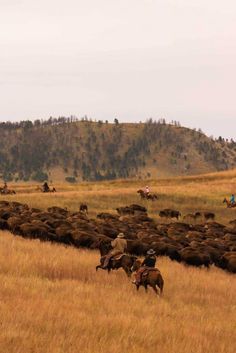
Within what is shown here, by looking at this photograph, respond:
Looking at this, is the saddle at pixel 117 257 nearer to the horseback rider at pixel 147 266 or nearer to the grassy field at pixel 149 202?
the horseback rider at pixel 147 266

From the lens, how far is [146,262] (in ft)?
51.5

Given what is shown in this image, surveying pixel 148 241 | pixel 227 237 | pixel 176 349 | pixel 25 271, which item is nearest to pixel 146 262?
pixel 25 271

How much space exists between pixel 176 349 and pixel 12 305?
12.3 feet

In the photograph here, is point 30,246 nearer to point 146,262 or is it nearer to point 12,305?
point 146,262

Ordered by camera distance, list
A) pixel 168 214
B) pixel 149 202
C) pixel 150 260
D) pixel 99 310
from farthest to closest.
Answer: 1. pixel 149 202
2. pixel 168 214
3. pixel 150 260
4. pixel 99 310

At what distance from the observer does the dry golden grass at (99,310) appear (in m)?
9.80

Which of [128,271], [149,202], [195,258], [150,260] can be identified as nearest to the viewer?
[150,260]

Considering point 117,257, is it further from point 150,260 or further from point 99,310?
point 99,310

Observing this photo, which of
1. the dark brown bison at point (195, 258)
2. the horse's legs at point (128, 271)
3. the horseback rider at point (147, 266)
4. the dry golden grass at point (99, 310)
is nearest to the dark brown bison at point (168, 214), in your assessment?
the dark brown bison at point (195, 258)

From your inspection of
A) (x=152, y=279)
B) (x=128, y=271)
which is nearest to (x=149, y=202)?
(x=128, y=271)

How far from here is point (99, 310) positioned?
12227 mm

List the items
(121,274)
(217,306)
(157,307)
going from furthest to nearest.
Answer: (121,274), (217,306), (157,307)

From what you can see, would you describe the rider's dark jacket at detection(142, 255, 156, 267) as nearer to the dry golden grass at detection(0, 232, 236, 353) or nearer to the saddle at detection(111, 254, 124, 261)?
the dry golden grass at detection(0, 232, 236, 353)

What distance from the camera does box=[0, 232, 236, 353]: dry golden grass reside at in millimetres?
9805
